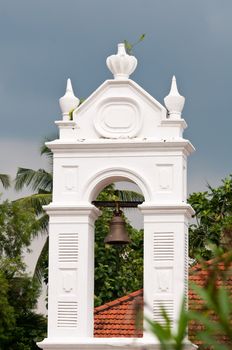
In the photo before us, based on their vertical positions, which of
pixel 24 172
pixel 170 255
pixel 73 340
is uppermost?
pixel 24 172

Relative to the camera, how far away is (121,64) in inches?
478

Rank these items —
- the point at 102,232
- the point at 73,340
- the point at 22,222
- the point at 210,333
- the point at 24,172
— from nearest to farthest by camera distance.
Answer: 1. the point at 210,333
2. the point at 73,340
3. the point at 102,232
4. the point at 22,222
5. the point at 24,172

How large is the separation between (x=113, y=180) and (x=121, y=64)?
1.13 meters

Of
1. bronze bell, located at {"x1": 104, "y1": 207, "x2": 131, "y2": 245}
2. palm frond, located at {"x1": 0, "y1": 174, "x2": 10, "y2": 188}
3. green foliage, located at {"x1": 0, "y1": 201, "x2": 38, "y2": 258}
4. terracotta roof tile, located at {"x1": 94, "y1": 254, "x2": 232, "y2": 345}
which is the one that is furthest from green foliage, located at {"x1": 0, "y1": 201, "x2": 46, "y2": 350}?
bronze bell, located at {"x1": 104, "y1": 207, "x2": 131, "y2": 245}

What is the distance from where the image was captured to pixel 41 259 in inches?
1359

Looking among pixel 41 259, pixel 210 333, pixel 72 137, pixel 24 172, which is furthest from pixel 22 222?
pixel 210 333

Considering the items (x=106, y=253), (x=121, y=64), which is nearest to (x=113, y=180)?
(x=121, y=64)

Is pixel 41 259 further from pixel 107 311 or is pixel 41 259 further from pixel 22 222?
pixel 107 311

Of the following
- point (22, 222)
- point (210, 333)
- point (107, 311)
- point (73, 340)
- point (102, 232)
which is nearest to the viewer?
point (210, 333)

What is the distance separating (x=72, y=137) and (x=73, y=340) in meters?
1.95

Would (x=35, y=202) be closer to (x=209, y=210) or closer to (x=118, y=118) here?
(x=209, y=210)

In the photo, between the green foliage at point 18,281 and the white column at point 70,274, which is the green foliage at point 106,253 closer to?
the green foliage at point 18,281

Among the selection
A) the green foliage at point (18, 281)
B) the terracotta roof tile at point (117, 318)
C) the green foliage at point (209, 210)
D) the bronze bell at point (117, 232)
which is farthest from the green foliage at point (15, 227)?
the bronze bell at point (117, 232)

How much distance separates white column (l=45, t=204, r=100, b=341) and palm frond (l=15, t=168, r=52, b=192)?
78.6ft
